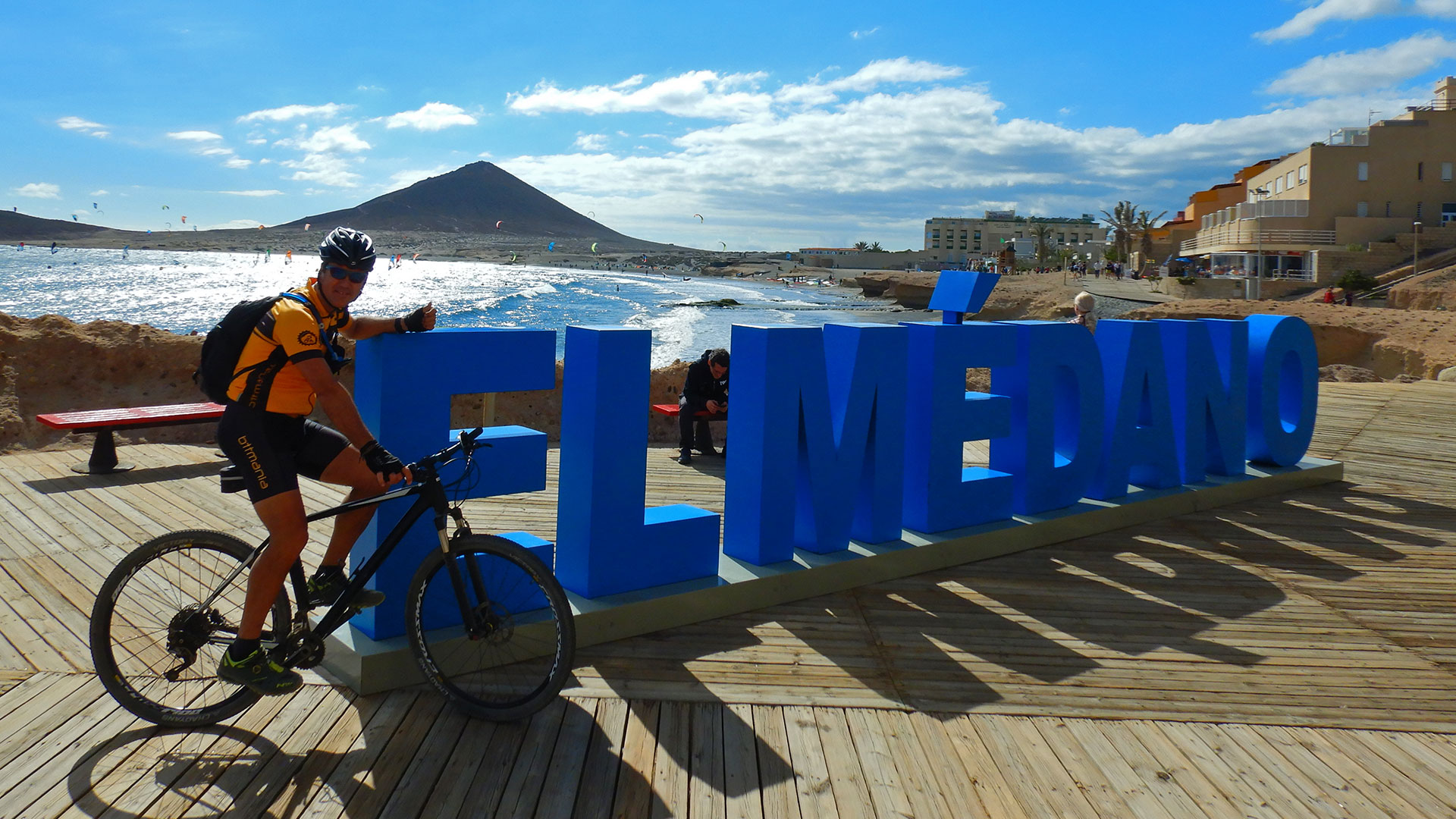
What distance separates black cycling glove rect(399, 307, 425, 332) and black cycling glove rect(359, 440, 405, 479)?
80cm

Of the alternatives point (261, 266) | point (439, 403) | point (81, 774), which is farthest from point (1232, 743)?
point (261, 266)

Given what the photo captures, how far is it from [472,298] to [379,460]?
8474 centimetres

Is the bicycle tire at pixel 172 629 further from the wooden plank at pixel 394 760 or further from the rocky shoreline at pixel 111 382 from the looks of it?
the rocky shoreline at pixel 111 382

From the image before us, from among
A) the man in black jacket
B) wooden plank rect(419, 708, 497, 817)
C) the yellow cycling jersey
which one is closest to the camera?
wooden plank rect(419, 708, 497, 817)

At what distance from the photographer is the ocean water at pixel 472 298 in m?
63.8

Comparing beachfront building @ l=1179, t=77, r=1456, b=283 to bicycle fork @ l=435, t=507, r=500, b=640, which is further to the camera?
beachfront building @ l=1179, t=77, r=1456, b=283

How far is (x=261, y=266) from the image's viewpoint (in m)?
160

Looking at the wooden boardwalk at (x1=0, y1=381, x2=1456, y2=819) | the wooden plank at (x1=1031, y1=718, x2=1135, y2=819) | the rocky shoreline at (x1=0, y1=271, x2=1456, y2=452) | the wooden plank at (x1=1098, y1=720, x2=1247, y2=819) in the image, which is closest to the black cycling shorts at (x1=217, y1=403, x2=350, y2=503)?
the wooden boardwalk at (x1=0, y1=381, x2=1456, y2=819)

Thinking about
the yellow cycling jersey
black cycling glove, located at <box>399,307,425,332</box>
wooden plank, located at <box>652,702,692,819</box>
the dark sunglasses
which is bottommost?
wooden plank, located at <box>652,702,692,819</box>

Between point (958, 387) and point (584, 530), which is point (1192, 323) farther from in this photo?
point (584, 530)

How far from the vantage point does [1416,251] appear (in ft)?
153

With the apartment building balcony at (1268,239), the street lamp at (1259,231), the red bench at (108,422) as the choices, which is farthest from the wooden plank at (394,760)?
the apartment building balcony at (1268,239)

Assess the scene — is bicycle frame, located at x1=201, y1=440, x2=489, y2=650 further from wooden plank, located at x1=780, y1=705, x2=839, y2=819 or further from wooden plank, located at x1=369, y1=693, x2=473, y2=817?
wooden plank, located at x1=780, y1=705, x2=839, y2=819

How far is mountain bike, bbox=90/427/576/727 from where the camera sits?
11.5ft
